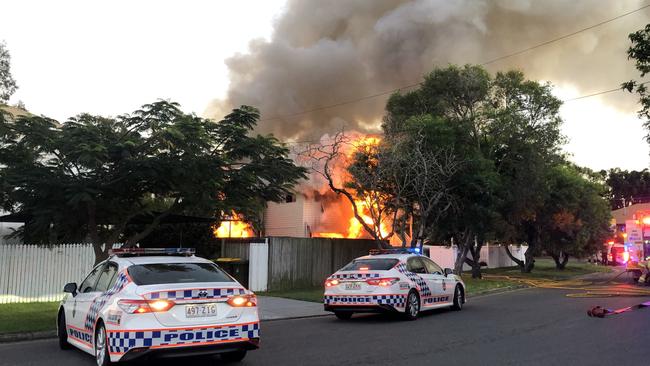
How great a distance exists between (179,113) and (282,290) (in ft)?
27.7

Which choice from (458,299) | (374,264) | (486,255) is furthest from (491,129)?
(486,255)

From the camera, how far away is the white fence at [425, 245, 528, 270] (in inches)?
1171

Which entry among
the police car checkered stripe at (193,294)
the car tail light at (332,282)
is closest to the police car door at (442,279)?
the car tail light at (332,282)

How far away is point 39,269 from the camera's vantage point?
14547mm

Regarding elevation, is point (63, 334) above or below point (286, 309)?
above

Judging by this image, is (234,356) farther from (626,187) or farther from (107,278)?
(626,187)

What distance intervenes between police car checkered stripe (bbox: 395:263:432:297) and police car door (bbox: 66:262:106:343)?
6.14 meters

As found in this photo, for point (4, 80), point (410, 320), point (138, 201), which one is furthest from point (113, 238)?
point (4, 80)

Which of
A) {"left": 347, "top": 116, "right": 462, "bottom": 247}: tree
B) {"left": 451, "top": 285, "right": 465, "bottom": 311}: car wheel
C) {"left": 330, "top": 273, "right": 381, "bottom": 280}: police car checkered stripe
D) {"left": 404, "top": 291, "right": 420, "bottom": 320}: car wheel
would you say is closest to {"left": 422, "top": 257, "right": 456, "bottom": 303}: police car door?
{"left": 451, "top": 285, "right": 465, "bottom": 311}: car wheel

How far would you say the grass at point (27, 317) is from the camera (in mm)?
9898

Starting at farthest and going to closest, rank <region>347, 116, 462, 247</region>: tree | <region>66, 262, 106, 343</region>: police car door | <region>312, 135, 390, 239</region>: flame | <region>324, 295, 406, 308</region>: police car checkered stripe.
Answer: <region>312, 135, 390, 239</region>: flame → <region>347, 116, 462, 247</region>: tree → <region>324, 295, 406, 308</region>: police car checkered stripe → <region>66, 262, 106, 343</region>: police car door

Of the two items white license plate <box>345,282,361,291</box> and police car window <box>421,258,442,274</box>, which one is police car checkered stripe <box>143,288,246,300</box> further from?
police car window <box>421,258,442,274</box>

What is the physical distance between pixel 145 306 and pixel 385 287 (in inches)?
242

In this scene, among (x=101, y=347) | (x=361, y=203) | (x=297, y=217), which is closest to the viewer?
(x=101, y=347)
